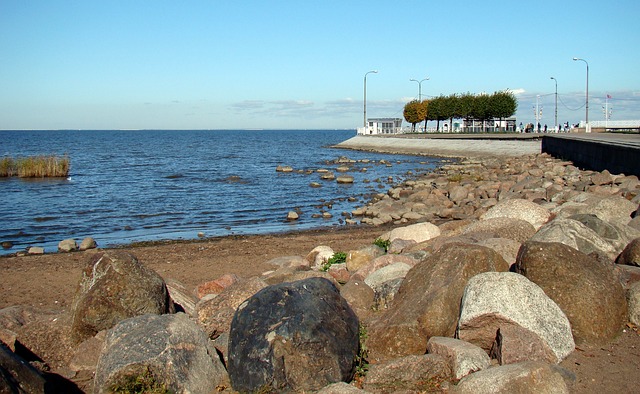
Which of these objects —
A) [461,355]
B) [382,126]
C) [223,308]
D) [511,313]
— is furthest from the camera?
[382,126]

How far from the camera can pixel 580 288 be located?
740 centimetres

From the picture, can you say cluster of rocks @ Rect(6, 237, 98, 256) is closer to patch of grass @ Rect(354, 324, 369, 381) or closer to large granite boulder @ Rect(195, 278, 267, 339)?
large granite boulder @ Rect(195, 278, 267, 339)

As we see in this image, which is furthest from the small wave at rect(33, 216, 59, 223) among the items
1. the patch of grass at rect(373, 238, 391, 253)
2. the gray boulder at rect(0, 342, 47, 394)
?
the gray boulder at rect(0, 342, 47, 394)

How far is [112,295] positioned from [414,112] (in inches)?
3647

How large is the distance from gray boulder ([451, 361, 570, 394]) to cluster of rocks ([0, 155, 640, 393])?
0.01 m

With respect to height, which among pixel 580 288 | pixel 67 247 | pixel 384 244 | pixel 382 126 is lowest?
pixel 67 247

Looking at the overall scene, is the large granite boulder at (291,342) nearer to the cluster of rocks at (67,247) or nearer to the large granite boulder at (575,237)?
the large granite boulder at (575,237)

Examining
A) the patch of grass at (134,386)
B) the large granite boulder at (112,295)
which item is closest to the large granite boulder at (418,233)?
the large granite boulder at (112,295)

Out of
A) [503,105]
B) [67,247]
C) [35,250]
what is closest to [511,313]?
[67,247]

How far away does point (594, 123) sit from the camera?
67.9 m

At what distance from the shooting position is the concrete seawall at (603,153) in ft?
76.7

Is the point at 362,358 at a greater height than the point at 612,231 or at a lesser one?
lesser

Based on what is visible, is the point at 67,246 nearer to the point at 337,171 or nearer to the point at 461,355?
the point at 461,355

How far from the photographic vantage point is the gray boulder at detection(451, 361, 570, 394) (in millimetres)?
5672
